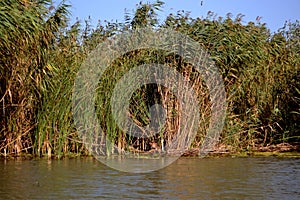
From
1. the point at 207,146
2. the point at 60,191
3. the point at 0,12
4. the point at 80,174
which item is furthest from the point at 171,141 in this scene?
the point at 60,191

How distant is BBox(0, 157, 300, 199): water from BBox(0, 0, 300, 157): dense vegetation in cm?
64

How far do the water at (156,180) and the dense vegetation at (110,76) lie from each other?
25.3 inches

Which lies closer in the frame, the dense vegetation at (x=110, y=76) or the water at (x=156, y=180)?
the water at (x=156, y=180)

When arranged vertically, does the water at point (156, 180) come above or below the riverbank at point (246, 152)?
below

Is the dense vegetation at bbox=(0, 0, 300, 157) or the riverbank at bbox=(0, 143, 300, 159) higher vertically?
the dense vegetation at bbox=(0, 0, 300, 157)

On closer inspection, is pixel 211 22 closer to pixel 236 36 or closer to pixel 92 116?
pixel 236 36

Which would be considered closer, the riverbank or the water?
the water

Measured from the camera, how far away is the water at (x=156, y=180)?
4906mm

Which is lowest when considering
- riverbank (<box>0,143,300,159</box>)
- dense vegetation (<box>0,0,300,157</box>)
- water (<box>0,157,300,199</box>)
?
water (<box>0,157,300,199</box>)

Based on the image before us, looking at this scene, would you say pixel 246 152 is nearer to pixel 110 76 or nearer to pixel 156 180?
pixel 110 76

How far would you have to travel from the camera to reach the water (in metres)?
4.91

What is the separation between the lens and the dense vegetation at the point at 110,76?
7801 millimetres

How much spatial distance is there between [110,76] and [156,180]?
2715 millimetres

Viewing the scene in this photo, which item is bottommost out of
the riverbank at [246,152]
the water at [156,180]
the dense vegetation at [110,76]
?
the water at [156,180]
